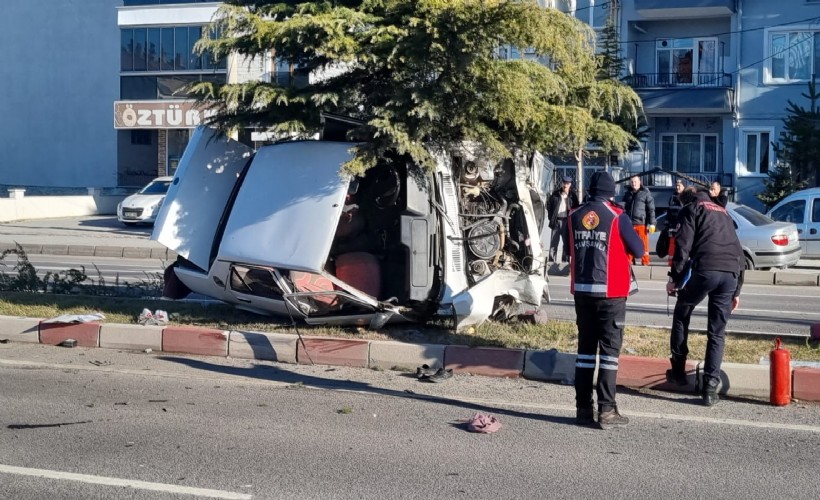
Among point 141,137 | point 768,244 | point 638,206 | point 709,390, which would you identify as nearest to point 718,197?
point 709,390

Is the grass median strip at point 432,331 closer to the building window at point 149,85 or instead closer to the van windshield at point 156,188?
the van windshield at point 156,188

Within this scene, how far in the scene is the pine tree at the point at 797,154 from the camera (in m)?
27.9

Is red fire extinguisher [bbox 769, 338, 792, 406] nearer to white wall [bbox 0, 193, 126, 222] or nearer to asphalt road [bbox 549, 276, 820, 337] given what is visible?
asphalt road [bbox 549, 276, 820, 337]

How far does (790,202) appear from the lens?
20859 millimetres

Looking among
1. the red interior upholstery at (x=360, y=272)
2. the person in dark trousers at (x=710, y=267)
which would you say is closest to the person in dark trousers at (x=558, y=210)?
the red interior upholstery at (x=360, y=272)

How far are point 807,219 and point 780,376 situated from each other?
14.5 meters

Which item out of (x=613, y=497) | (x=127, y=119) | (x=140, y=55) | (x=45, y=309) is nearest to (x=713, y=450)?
(x=613, y=497)

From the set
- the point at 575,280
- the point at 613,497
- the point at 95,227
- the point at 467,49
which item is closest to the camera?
the point at 613,497

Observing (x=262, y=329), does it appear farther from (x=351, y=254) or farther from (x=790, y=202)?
(x=790, y=202)

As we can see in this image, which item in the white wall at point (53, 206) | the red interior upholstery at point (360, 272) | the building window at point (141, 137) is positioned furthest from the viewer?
the building window at point (141, 137)

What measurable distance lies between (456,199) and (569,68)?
177 centimetres

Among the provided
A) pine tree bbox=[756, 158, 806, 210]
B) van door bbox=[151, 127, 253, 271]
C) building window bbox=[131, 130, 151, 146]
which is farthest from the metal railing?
van door bbox=[151, 127, 253, 271]

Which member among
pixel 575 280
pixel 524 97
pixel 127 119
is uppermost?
pixel 127 119

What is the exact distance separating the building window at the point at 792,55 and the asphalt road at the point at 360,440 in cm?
2576
